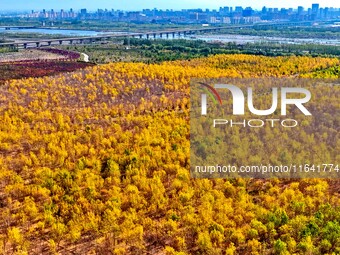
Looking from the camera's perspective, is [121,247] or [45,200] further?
[45,200]

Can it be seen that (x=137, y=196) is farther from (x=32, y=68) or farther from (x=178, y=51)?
(x=178, y=51)

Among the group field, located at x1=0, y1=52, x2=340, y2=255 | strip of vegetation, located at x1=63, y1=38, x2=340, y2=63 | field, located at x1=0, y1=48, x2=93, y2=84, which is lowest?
field, located at x1=0, y1=52, x2=340, y2=255

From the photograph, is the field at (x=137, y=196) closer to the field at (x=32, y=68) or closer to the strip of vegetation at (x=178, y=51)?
the field at (x=32, y=68)

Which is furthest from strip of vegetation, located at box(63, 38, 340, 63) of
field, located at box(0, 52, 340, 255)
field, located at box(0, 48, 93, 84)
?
field, located at box(0, 52, 340, 255)

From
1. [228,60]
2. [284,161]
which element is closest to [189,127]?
[284,161]

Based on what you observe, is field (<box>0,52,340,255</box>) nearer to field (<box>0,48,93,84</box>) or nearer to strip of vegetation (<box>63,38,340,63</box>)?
field (<box>0,48,93,84</box>)

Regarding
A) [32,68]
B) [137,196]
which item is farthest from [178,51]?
[137,196]

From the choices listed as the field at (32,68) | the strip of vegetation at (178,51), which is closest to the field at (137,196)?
the field at (32,68)

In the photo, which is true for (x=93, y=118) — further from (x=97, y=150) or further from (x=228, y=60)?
(x=228, y=60)
